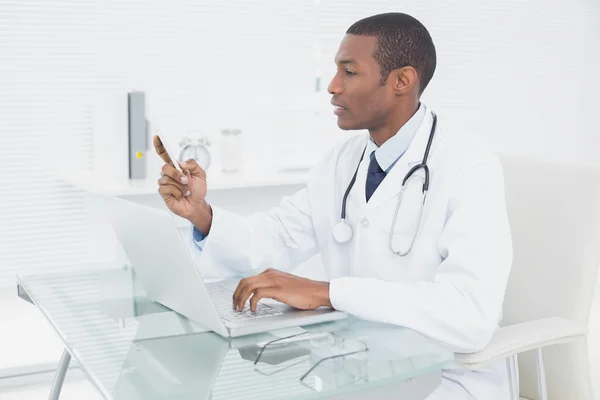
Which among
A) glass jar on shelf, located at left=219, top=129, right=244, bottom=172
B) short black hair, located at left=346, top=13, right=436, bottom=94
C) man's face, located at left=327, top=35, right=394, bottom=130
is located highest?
short black hair, located at left=346, top=13, right=436, bottom=94

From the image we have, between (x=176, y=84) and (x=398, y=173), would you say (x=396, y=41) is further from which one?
(x=176, y=84)

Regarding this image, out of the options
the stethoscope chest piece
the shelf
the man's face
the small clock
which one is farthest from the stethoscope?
the small clock

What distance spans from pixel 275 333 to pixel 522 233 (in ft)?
2.03

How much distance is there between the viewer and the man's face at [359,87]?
160cm

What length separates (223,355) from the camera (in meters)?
1.18

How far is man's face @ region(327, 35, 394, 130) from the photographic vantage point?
1.60m

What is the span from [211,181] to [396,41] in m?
1.51

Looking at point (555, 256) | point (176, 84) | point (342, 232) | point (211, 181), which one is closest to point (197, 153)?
point (211, 181)

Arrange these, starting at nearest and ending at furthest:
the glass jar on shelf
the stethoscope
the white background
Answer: the stethoscope < the white background < the glass jar on shelf

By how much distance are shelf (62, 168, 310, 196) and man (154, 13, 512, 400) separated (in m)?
1.10

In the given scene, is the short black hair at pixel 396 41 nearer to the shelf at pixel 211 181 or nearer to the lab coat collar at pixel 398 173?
the lab coat collar at pixel 398 173

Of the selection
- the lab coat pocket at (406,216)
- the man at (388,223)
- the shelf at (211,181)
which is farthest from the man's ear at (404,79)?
the shelf at (211,181)

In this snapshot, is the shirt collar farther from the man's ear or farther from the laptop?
the laptop

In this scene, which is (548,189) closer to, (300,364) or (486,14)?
(300,364)
